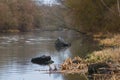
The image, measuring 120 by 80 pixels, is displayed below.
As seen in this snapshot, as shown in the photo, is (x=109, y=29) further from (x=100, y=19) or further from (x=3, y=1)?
(x=3, y=1)

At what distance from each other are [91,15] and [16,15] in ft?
146

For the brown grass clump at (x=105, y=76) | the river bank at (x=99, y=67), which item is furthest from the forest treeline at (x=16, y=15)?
the brown grass clump at (x=105, y=76)

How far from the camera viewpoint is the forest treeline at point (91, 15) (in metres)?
56.5

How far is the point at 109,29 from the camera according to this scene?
5644 centimetres

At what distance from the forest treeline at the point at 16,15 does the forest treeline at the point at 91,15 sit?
3575 cm

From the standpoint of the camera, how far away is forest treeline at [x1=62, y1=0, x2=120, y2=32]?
56469 millimetres

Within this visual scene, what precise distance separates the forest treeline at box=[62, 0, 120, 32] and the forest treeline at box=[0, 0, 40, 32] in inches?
1407

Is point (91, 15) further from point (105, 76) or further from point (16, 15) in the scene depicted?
point (16, 15)

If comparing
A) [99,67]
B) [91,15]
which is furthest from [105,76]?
[91,15]

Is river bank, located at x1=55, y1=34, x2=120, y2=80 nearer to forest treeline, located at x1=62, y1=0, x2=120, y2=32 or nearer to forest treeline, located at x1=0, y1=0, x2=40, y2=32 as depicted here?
forest treeline, located at x1=62, y1=0, x2=120, y2=32

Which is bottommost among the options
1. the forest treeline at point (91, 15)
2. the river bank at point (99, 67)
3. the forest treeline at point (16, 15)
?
the river bank at point (99, 67)

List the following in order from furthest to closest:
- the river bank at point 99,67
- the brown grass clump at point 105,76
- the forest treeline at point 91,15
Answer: the forest treeline at point 91,15 → the river bank at point 99,67 → the brown grass clump at point 105,76

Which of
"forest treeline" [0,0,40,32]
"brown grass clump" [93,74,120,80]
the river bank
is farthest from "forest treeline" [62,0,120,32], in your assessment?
"brown grass clump" [93,74,120,80]

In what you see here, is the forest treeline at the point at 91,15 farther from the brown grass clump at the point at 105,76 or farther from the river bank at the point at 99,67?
the brown grass clump at the point at 105,76
